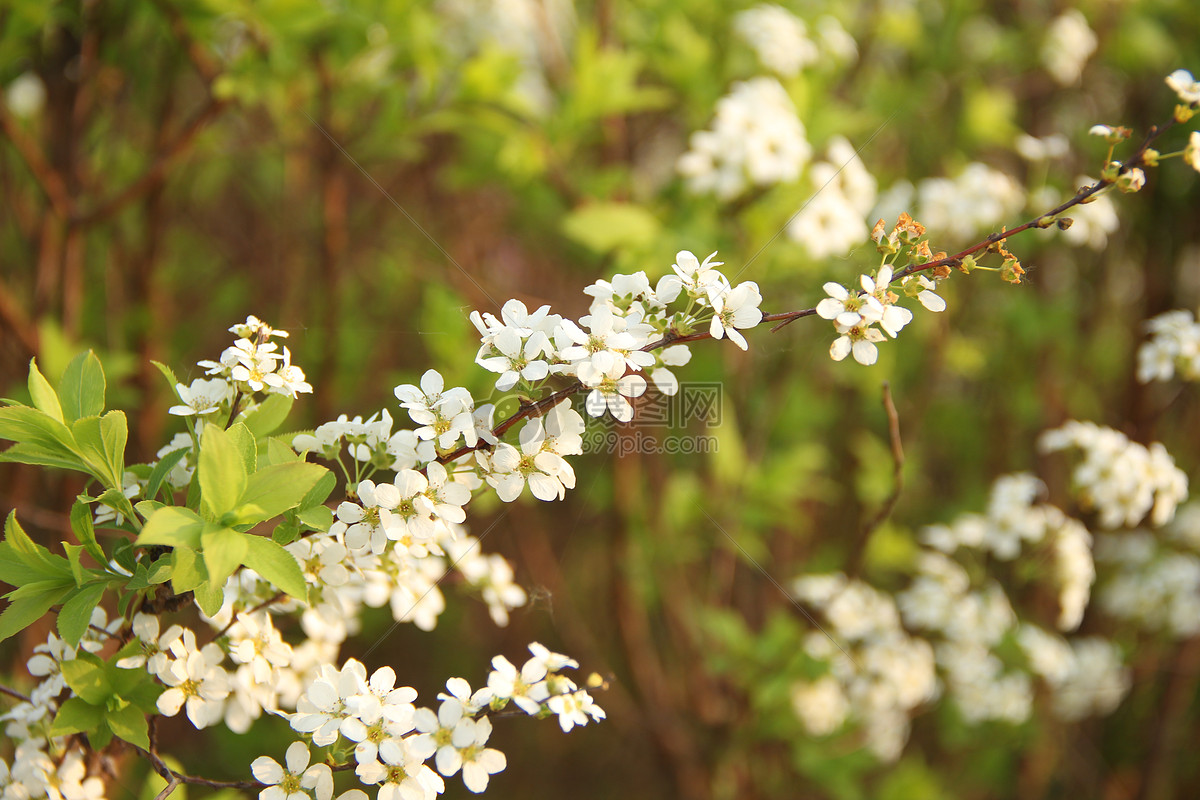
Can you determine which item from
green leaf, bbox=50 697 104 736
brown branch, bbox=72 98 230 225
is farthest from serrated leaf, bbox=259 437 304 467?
brown branch, bbox=72 98 230 225

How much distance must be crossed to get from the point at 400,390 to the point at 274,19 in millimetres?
1160

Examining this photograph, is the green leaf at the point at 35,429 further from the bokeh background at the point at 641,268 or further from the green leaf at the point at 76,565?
the bokeh background at the point at 641,268

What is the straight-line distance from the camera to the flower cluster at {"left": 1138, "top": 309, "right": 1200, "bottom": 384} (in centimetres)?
143

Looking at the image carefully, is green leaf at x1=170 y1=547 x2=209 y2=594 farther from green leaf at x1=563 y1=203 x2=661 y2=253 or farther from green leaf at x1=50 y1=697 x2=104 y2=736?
green leaf at x1=563 y1=203 x2=661 y2=253

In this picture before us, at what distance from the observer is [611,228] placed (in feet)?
5.58

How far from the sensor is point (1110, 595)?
2.42m

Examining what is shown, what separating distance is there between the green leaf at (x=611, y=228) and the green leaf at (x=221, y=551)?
1.10 meters

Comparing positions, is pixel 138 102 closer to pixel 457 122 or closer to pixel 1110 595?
pixel 457 122

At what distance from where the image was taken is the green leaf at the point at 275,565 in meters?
0.71

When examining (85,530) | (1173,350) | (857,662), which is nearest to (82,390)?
(85,530)

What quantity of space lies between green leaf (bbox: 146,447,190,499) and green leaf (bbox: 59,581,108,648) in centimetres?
11

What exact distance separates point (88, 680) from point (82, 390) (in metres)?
0.32

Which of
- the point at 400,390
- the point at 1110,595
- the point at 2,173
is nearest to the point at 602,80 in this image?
the point at 400,390

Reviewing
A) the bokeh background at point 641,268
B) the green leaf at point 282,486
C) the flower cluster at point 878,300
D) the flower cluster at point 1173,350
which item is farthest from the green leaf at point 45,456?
the flower cluster at point 1173,350
